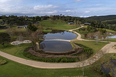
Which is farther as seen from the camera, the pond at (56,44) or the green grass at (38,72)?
the pond at (56,44)

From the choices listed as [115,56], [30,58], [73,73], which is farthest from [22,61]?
[115,56]

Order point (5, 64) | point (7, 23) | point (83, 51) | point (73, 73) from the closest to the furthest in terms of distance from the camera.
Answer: point (73, 73), point (5, 64), point (83, 51), point (7, 23)

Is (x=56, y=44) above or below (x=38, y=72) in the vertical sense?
above

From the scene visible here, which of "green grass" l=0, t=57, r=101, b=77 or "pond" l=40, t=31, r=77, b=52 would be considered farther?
"pond" l=40, t=31, r=77, b=52

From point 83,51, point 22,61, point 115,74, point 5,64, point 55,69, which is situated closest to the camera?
point 115,74

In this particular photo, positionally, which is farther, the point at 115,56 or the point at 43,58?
the point at 115,56

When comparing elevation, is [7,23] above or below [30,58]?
above

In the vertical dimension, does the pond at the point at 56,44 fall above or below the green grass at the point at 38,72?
above

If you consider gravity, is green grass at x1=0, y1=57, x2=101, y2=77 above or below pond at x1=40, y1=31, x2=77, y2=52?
below

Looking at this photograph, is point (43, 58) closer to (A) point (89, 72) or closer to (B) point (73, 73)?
(B) point (73, 73)

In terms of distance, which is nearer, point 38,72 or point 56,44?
point 38,72
